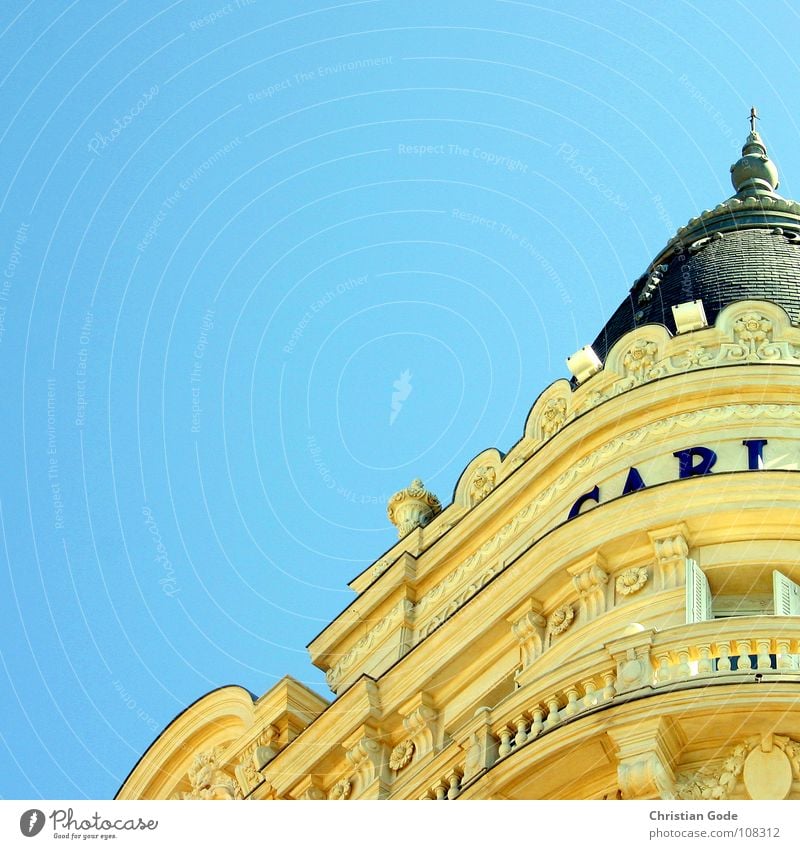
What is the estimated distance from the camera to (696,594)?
76.9 ft

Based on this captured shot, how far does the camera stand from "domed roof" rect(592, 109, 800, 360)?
31141 mm

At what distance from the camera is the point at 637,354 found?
28469 millimetres

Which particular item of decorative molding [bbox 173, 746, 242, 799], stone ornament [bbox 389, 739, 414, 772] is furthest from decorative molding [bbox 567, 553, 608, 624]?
decorative molding [bbox 173, 746, 242, 799]

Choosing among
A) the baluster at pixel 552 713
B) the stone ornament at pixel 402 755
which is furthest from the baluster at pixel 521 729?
the stone ornament at pixel 402 755

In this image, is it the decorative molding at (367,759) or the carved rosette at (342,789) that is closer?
the decorative molding at (367,759)

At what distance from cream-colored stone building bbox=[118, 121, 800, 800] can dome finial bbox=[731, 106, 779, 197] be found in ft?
13.0

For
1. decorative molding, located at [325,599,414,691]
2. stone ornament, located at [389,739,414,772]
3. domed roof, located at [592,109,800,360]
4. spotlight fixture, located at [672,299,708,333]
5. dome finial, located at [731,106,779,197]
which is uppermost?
dome finial, located at [731,106,779,197]

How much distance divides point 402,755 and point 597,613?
3.07 metres

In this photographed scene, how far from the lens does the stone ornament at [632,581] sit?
24.4 meters

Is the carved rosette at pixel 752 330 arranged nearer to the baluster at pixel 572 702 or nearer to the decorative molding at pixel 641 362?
the decorative molding at pixel 641 362

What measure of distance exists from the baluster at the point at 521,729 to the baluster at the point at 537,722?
9 cm

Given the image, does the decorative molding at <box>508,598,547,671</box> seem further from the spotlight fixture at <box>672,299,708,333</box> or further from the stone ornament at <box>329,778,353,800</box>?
the spotlight fixture at <box>672,299,708,333</box>
